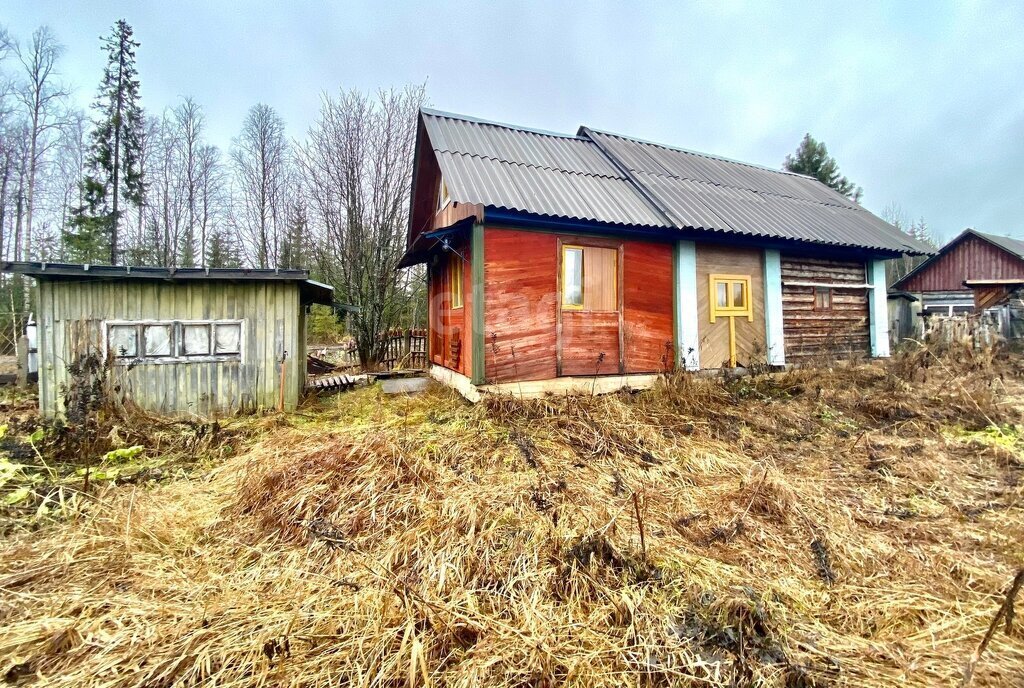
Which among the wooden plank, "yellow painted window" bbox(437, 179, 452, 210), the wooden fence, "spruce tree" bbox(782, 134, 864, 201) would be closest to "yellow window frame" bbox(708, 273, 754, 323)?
the wooden plank

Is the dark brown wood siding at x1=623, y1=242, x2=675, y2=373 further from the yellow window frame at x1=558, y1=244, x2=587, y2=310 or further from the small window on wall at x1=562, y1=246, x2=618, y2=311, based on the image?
the yellow window frame at x1=558, y1=244, x2=587, y2=310

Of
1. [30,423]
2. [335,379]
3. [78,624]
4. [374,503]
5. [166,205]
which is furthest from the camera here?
[166,205]

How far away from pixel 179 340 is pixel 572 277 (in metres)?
7.13

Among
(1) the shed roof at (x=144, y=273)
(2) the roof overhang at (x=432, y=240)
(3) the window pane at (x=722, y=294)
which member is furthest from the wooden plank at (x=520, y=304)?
(3) the window pane at (x=722, y=294)

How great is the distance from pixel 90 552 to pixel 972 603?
578cm

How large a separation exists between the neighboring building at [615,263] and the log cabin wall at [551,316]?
26 mm

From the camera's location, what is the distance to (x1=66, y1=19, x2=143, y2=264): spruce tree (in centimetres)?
1739

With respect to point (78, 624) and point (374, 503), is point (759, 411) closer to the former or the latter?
point (374, 503)

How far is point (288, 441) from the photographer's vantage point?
5.05 metres

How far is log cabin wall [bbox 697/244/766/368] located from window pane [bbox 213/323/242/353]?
896 cm

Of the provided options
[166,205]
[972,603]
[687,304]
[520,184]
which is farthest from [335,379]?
[166,205]

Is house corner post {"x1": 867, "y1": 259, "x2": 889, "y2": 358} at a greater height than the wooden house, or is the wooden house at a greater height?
Result: the wooden house

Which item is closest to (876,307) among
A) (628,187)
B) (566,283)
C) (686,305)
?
(686,305)

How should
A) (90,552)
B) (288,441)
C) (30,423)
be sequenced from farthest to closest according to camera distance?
(30,423)
(288,441)
(90,552)
